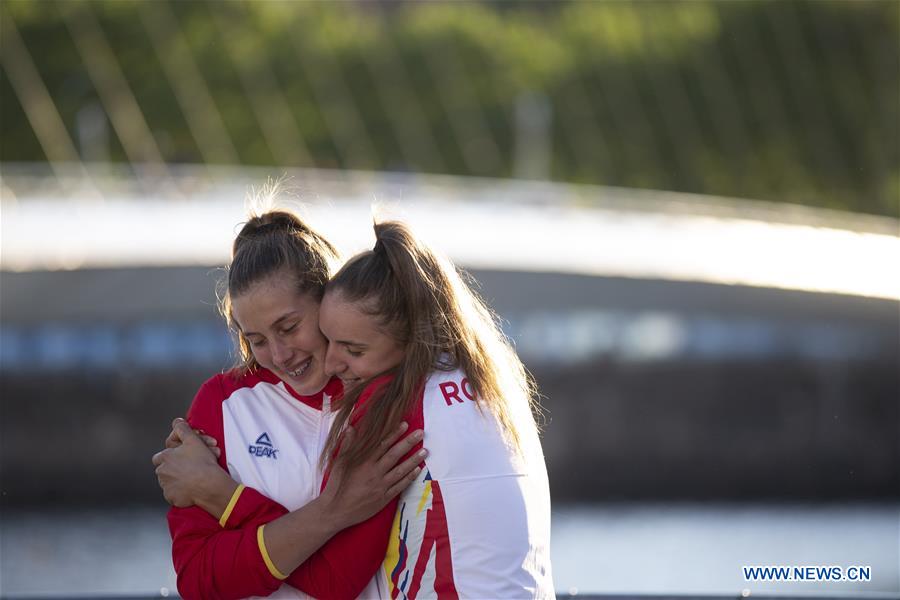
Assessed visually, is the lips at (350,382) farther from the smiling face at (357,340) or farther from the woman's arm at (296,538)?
the woman's arm at (296,538)

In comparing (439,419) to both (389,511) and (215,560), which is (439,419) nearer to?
(389,511)

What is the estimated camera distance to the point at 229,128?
3603 centimetres

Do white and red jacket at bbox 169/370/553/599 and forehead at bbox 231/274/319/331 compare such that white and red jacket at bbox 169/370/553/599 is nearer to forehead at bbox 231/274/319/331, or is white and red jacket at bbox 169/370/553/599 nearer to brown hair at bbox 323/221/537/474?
brown hair at bbox 323/221/537/474

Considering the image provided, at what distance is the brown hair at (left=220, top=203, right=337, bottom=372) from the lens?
9.80 feet

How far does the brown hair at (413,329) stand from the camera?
2670 mm

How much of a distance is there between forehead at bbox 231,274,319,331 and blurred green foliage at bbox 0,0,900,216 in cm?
3235

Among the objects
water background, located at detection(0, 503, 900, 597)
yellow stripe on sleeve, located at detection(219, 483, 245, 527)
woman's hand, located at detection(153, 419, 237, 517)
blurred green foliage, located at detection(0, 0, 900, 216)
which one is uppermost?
blurred green foliage, located at detection(0, 0, 900, 216)

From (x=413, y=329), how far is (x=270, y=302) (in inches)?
15.7

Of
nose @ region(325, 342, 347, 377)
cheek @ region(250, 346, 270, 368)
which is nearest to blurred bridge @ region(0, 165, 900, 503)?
cheek @ region(250, 346, 270, 368)

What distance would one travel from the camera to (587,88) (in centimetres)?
4038

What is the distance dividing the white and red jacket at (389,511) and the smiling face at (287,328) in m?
0.05

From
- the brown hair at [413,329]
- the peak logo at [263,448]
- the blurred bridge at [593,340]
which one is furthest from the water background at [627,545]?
the brown hair at [413,329]

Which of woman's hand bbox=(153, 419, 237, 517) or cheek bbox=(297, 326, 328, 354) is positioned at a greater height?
cheek bbox=(297, 326, 328, 354)

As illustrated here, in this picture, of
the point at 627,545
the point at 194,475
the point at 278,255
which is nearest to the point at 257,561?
the point at 194,475
